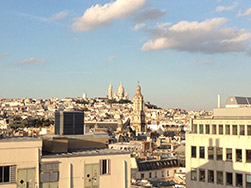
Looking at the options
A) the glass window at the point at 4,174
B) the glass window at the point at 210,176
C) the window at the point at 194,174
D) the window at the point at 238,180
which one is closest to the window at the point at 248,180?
the window at the point at 238,180

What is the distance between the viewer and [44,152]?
2727 centimetres

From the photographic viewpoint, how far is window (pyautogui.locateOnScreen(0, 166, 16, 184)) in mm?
24312

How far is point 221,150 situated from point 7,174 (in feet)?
60.9

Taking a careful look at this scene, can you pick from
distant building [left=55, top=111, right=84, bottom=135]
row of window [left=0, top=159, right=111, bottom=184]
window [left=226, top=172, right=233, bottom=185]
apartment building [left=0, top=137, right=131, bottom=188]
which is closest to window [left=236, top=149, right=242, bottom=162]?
window [left=226, top=172, right=233, bottom=185]

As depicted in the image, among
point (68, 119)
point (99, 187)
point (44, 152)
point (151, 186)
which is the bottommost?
point (151, 186)

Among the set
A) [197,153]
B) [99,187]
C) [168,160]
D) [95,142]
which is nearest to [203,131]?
[197,153]

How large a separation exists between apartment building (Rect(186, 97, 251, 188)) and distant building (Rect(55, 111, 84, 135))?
37.1ft

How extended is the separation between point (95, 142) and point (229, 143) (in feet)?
37.6

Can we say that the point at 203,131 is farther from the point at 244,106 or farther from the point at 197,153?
the point at 244,106

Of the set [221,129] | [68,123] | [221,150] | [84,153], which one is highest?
[68,123]

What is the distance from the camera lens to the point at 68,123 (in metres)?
31.8

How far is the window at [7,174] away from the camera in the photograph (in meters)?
24.3

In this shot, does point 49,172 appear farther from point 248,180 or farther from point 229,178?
point 248,180

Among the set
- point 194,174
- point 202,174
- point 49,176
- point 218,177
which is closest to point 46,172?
point 49,176
